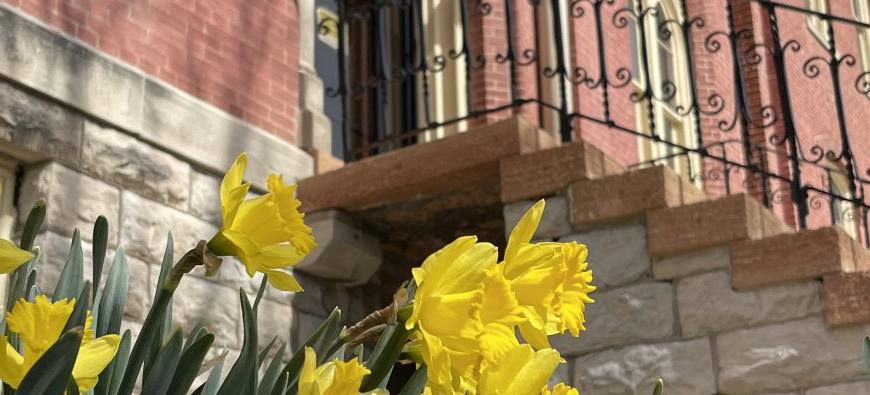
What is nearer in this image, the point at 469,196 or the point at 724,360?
the point at 724,360

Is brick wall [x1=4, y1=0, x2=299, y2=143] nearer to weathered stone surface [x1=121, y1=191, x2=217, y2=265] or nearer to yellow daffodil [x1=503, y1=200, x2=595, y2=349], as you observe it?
weathered stone surface [x1=121, y1=191, x2=217, y2=265]

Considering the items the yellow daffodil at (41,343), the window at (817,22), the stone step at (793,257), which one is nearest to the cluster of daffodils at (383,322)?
the yellow daffodil at (41,343)

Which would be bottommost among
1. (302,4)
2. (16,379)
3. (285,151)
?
(16,379)

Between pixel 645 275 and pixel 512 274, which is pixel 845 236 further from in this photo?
pixel 512 274

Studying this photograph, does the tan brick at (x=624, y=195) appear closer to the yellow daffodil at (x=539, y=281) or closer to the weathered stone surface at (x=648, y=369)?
the weathered stone surface at (x=648, y=369)

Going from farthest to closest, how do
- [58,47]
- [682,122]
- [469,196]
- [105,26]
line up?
[682,122]
[469,196]
[105,26]
[58,47]

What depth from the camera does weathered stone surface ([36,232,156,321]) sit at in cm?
382

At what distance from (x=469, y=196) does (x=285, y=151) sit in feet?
2.76

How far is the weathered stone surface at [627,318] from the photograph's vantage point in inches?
169

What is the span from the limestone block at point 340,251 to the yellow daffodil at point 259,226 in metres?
4.00

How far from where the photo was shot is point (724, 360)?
13.6 feet

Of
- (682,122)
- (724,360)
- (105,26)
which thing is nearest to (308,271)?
(105,26)

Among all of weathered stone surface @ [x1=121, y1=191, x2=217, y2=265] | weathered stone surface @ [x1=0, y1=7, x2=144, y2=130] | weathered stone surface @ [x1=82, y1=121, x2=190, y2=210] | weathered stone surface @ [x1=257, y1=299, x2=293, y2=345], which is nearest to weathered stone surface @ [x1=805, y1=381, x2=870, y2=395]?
weathered stone surface @ [x1=257, y1=299, x2=293, y2=345]

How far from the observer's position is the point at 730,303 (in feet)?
13.8
